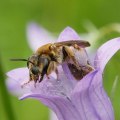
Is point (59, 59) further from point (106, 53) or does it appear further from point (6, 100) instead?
point (6, 100)

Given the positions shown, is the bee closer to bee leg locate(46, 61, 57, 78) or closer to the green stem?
bee leg locate(46, 61, 57, 78)

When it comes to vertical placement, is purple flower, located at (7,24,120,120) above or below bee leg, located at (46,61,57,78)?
below

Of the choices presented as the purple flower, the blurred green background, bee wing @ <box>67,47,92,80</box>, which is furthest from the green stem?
the blurred green background

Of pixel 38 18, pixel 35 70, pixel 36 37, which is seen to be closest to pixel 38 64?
pixel 35 70

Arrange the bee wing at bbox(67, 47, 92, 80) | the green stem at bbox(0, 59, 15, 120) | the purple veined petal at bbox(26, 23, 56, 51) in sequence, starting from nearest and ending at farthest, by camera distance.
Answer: the bee wing at bbox(67, 47, 92, 80) < the green stem at bbox(0, 59, 15, 120) < the purple veined petal at bbox(26, 23, 56, 51)

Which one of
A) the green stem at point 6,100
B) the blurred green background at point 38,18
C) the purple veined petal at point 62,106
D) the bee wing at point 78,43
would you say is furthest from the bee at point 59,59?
the blurred green background at point 38,18

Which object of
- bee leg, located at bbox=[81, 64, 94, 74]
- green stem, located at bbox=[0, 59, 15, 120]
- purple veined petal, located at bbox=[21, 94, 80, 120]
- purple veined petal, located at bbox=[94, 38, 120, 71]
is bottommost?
green stem, located at bbox=[0, 59, 15, 120]

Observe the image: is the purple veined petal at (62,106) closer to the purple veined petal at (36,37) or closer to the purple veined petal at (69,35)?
the purple veined petal at (69,35)
